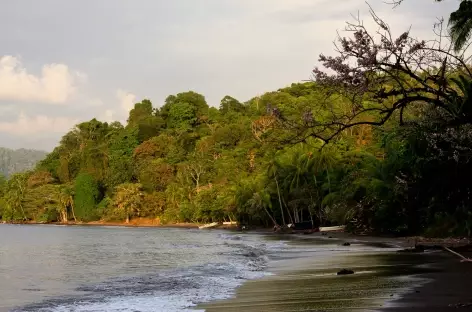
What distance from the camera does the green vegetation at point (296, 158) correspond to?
9688 mm

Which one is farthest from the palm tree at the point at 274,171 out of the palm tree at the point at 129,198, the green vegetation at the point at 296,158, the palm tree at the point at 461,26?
the palm tree at the point at 461,26

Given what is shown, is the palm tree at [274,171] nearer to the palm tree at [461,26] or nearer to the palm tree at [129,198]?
the palm tree at [129,198]

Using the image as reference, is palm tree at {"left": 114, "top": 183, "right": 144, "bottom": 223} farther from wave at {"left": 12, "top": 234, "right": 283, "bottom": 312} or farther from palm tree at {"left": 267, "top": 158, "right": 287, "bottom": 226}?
wave at {"left": 12, "top": 234, "right": 283, "bottom": 312}

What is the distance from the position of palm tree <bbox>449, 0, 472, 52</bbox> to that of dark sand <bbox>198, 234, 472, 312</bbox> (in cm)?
547

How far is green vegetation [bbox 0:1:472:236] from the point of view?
31.8 ft

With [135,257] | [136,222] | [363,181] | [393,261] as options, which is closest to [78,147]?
[136,222]

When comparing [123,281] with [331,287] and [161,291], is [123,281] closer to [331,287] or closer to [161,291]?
[161,291]

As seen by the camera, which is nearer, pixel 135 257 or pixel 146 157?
pixel 135 257

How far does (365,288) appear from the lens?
10.6 metres

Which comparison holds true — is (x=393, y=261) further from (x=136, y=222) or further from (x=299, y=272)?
(x=136, y=222)

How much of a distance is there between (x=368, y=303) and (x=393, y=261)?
791cm

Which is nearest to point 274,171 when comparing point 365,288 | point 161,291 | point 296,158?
point 296,158

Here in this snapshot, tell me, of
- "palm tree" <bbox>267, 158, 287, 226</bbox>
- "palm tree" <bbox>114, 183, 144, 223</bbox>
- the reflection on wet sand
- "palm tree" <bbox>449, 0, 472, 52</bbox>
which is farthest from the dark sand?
"palm tree" <bbox>114, 183, 144, 223</bbox>

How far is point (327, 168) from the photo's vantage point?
5031cm
